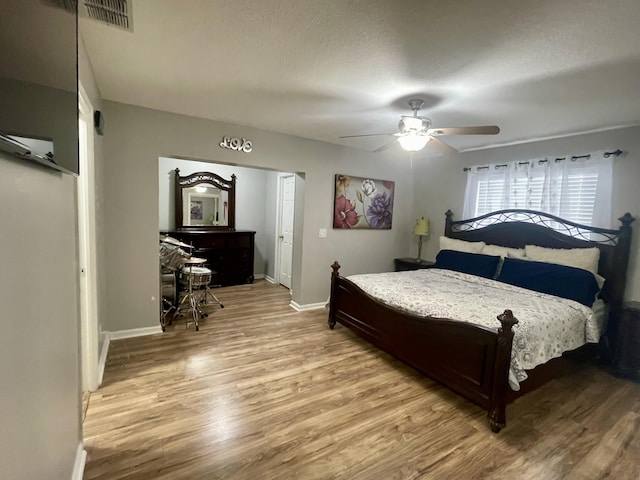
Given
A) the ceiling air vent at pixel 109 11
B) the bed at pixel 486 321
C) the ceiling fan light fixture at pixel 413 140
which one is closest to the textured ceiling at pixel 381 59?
the ceiling air vent at pixel 109 11

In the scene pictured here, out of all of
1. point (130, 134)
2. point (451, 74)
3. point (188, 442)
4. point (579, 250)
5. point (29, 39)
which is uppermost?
point (451, 74)

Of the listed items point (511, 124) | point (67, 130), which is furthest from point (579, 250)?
point (67, 130)

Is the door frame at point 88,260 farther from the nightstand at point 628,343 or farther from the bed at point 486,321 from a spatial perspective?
the nightstand at point 628,343

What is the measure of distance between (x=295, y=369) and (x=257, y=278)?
3.58 meters

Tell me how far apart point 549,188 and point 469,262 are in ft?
4.08

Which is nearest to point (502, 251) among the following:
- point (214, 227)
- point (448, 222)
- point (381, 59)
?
point (448, 222)

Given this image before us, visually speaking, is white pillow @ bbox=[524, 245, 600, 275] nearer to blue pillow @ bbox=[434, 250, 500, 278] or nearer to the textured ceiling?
blue pillow @ bbox=[434, 250, 500, 278]

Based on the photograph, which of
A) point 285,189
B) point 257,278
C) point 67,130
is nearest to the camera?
point 67,130

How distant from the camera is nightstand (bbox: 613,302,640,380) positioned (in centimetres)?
272

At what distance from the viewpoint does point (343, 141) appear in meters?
4.11

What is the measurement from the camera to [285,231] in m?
5.51

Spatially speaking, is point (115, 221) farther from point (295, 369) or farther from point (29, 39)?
point (29, 39)

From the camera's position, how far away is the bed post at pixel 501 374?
1957mm

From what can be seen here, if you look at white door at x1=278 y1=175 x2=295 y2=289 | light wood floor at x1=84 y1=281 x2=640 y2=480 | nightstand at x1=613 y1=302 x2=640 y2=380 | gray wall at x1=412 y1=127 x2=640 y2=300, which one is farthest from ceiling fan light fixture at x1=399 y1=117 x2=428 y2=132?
white door at x1=278 y1=175 x2=295 y2=289
